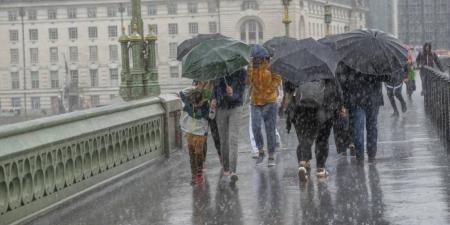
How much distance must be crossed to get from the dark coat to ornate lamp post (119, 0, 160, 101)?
193 inches

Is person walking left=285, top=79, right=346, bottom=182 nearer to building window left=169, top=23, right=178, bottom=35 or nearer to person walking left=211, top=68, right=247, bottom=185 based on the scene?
person walking left=211, top=68, right=247, bottom=185

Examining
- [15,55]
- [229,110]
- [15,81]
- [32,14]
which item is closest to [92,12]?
[32,14]

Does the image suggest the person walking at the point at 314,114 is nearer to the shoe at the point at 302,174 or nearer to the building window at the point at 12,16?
the shoe at the point at 302,174

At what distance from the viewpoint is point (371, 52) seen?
1394 centimetres

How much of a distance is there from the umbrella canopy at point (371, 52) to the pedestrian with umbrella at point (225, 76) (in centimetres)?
148

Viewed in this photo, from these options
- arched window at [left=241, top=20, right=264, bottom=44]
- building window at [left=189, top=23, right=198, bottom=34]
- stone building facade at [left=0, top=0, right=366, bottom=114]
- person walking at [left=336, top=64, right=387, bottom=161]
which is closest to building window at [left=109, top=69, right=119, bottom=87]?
stone building facade at [left=0, top=0, right=366, bottom=114]

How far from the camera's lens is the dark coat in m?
14.3

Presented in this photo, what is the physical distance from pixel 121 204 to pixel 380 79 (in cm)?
443

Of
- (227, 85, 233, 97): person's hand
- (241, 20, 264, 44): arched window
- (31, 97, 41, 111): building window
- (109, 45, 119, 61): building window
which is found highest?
(241, 20, 264, 44): arched window

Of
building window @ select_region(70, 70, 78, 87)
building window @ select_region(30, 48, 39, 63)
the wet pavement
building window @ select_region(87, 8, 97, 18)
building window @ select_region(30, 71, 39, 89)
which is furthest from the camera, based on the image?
building window @ select_region(87, 8, 97, 18)

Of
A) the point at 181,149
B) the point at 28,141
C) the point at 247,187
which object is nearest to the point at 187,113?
the point at 247,187

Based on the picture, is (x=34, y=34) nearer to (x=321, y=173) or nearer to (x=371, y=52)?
(x=371, y=52)

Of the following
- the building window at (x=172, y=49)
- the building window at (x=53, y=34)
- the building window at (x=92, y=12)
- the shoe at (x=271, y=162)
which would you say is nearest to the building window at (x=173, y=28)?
the building window at (x=172, y=49)

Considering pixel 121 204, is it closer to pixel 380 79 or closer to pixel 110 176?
pixel 110 176
